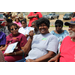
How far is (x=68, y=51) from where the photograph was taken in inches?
77.8

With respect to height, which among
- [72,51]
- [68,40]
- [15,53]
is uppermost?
[68,40]

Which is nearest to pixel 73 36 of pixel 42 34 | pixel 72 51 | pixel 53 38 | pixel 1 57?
pixel 72 51

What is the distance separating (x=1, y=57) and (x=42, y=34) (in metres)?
1.30

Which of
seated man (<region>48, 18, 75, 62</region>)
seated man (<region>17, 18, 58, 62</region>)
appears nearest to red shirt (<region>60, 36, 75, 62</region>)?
seated man (<region>48, 18, 75, 62</region>)

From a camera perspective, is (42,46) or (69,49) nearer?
(69,49)

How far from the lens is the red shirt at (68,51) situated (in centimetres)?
191

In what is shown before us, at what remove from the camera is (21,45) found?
2.78 metres

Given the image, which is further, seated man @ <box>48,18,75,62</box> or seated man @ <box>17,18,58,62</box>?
seated man @ <box>17,18,58,62</box>

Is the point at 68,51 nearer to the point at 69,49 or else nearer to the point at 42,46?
the point at 69,49

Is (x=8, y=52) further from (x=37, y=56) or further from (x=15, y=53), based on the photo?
(x=37, y=56)

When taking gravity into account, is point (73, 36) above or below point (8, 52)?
above

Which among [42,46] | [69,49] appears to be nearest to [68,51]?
[69,49]

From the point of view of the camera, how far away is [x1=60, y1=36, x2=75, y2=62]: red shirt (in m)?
1.91

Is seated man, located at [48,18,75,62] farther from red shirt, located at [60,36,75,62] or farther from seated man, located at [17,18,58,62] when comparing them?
seated man, located at [17,18,58,62]
